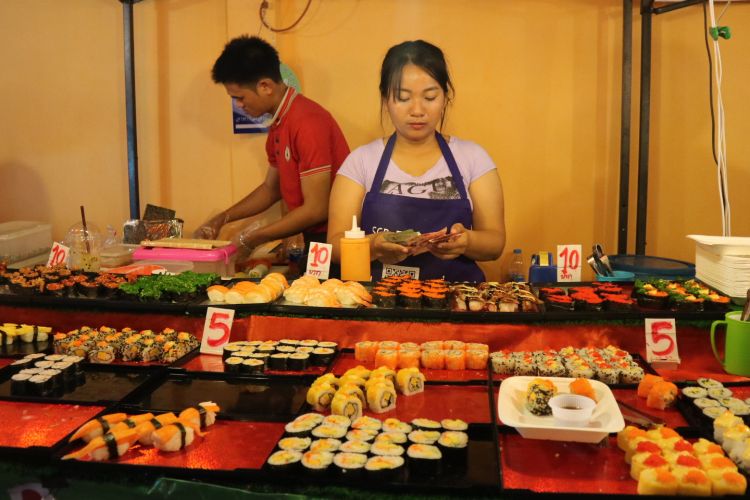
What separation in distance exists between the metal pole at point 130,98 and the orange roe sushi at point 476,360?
3335 millimetres

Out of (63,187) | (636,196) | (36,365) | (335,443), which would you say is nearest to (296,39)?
(63,187)

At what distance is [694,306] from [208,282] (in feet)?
6.24

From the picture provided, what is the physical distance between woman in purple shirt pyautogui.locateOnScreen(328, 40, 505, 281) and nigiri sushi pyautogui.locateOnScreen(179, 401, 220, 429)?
5.43ft

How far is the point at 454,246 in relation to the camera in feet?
11.0

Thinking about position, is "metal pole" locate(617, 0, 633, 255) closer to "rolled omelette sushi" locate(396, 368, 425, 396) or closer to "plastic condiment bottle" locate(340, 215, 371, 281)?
"plastic condiment bottle" locate(340, 215, 371, 281)

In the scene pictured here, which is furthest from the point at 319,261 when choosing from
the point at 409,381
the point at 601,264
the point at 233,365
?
the point at 601,264

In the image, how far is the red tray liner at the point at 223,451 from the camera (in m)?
1.85

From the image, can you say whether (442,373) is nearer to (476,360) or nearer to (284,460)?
(476,360)

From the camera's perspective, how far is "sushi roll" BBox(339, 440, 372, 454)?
179 centimetres

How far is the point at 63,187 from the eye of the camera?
5766mm

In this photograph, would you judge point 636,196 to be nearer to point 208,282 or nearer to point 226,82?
point 226,82

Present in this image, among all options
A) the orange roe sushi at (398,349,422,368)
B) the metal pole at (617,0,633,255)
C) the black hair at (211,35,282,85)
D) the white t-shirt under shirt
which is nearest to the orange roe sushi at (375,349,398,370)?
the orange roe sushi at (398,349,422,368)

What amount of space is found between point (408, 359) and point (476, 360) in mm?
234

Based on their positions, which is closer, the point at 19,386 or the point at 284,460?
the point at 284,460
